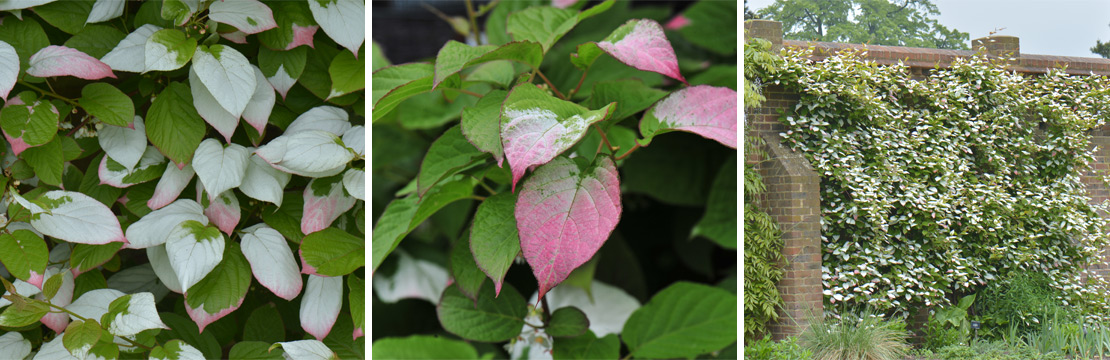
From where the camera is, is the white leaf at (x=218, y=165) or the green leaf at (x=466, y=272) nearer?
the green leaf at (x=466, y=272)

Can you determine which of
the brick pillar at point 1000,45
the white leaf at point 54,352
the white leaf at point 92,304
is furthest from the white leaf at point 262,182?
the brick pillar at point 1000,45

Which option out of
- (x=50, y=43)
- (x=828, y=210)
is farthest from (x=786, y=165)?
(x=50, y=43)

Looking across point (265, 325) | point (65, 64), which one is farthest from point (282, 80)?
point (265, 325)

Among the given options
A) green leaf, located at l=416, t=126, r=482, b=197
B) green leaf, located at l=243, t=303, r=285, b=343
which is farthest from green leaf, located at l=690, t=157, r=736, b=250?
green leaf, located at l=243, t=303, r=285, b=343

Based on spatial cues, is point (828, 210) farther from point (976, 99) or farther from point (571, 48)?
point (571, 48)

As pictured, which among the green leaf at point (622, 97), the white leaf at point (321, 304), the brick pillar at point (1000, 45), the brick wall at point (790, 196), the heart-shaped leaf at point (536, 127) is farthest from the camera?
the brick pillar at point (1000, 45)

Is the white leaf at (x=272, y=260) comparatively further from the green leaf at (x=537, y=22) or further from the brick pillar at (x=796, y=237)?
the brick pillar at (x=796, y=237)

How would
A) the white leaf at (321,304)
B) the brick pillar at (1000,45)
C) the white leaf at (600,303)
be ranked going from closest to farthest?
the white leaf at (600,303), the white leaf at (321,304), the brick pillar at (1000,45)
